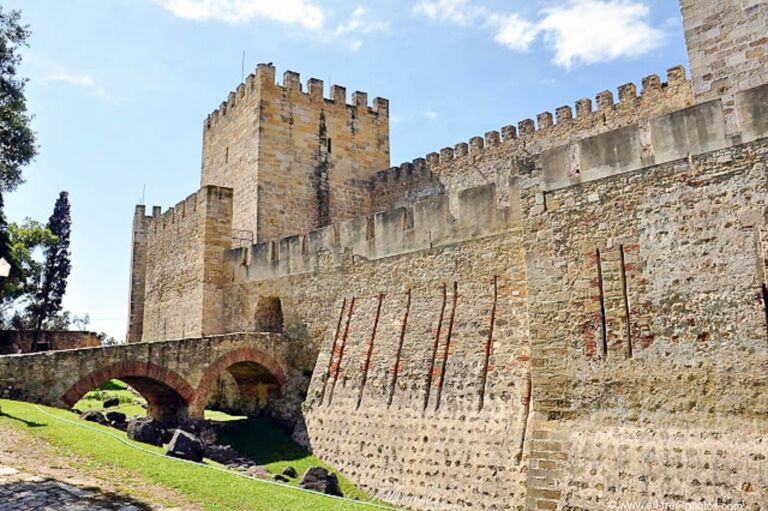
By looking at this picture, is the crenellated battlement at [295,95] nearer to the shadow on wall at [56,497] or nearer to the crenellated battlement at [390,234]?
the crenellated battlement at [390,234]

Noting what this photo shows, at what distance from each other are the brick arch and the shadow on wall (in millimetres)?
7447

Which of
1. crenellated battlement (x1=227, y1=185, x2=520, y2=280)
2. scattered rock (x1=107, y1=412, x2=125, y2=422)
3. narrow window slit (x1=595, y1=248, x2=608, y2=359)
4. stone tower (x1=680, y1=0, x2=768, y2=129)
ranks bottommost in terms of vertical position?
scattered rock (x1=107, y1=412, x2=125, y2=422)

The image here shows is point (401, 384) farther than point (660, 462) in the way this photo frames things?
Yes

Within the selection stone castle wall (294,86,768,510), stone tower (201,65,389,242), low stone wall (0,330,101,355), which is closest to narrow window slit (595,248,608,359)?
stone castle wall (294,86,768,510)

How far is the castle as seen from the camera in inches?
306

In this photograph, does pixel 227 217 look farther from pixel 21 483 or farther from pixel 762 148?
pixel 762 148

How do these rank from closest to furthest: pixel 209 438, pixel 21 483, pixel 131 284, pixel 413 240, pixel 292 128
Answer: pixel 21 483 < pixel 413 240 < pixel 209 438 < pixel 292 128 < pixel 131 284

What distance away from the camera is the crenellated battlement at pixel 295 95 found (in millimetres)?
20875

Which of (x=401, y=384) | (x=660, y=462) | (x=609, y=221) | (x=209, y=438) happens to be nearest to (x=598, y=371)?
(x=660, y=462)

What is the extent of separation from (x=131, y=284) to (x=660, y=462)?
75.8ft

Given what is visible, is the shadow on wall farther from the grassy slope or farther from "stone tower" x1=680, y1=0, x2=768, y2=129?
"stone tower" x1=680, y1=0, x2=768, y2=129

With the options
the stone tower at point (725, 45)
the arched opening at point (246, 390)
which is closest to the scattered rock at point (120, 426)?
the arched opening at point (246, 390)

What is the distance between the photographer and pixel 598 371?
874cm

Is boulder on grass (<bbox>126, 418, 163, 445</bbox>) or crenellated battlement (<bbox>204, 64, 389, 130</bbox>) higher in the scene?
crenellated battlement (<bbox>204, 64, 389, 130</bbox>)
